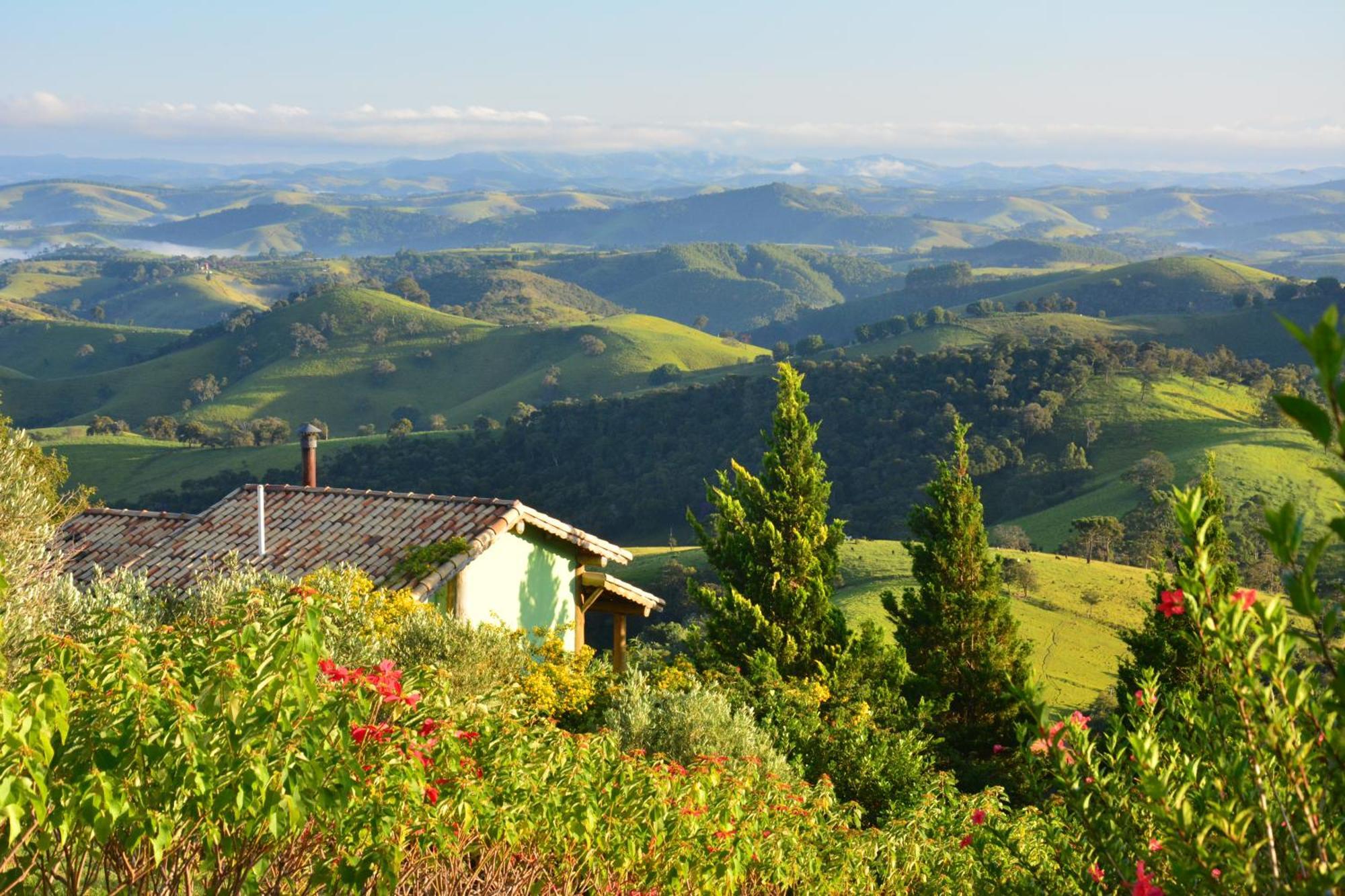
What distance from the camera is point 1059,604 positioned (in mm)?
53219

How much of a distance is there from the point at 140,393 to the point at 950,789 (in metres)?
150

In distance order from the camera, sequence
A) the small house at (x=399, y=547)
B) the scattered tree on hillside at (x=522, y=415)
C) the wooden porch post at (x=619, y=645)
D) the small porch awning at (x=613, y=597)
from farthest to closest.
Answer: the scattered tree on hillside at (x=522, y=415) < the small porch awning at (x=613, y=597) < the wooden porch post at (x=619, y=645) < the small house at (x=399, y=547)

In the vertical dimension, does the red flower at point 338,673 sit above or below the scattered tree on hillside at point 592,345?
above

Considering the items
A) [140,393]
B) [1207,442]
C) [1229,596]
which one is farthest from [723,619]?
[140,393]

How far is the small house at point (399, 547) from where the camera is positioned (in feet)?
66.5

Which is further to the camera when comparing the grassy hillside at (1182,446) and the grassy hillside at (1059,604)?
the grassy hillside at (1182,446)

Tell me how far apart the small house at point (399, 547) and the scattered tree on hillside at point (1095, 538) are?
44553 mm

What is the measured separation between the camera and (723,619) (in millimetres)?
22328

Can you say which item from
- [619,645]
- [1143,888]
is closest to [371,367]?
[619,645]

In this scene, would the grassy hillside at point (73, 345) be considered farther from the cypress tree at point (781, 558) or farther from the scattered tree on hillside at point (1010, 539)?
the cypress tree at point (781, 558)

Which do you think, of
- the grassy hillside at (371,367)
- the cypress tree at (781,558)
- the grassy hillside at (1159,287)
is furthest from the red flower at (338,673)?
the grassy hillside at (1159,287)

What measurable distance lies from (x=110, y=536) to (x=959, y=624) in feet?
56.8

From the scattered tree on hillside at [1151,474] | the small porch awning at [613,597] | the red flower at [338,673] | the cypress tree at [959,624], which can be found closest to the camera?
the red flower at [338,673]

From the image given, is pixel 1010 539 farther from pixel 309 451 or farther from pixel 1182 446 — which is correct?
pixel 309 451
